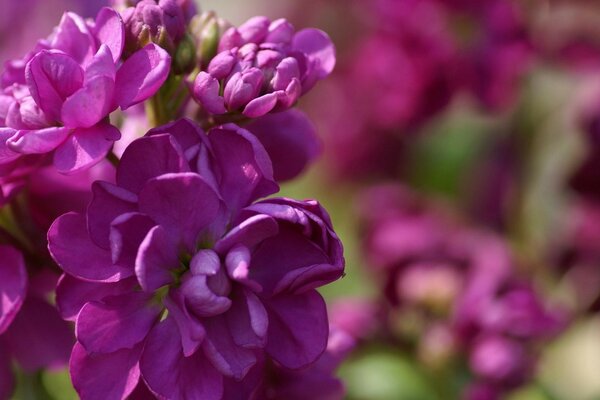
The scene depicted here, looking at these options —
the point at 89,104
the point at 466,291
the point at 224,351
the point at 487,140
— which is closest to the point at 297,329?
the point at 224,351

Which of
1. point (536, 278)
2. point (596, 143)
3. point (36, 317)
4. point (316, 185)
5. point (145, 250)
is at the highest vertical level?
point (145, 250)

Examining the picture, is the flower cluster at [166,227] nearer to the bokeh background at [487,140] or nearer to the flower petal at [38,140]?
the flower petal at [38,140]

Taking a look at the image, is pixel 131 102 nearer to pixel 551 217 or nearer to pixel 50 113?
pixel 50 113

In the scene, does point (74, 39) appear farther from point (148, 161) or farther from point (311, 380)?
point (311, 380)

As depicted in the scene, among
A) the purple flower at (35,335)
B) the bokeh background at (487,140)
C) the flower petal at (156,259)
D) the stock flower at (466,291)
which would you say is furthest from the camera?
the bokeh background at (487,140)

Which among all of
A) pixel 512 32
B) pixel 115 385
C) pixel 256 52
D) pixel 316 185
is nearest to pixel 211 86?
pixel 256 52

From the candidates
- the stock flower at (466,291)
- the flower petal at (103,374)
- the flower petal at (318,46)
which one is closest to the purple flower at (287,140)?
the flower petal at (318,46)

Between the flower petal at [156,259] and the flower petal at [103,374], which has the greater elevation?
the flower petal at [156,259]
